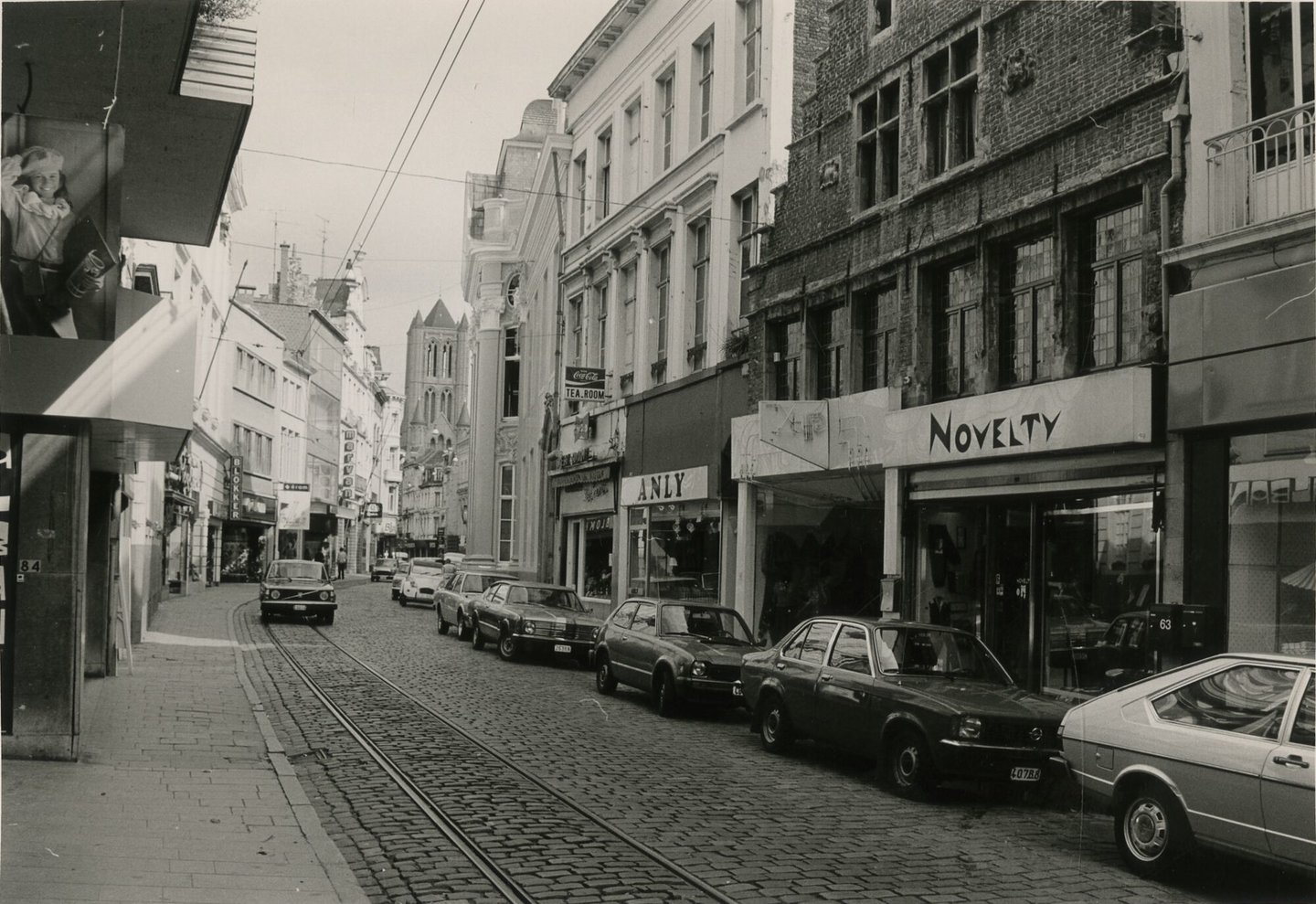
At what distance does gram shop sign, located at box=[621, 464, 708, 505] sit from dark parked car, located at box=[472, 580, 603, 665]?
12.5ft

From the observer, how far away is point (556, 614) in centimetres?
2338

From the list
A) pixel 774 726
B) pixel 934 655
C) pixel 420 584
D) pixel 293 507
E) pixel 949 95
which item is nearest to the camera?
pixel 934 655

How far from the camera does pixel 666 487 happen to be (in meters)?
28.9

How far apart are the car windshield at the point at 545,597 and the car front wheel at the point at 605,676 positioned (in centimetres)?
527

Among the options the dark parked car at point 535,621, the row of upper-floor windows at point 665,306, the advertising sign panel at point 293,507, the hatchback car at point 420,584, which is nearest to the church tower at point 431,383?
the advertising sign panel at point 293,507

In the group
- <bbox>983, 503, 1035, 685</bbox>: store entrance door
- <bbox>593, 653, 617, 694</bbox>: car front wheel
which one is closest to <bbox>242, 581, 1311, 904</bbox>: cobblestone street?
<bbox>593, 653, 617, 694</bbox>: car front wheel

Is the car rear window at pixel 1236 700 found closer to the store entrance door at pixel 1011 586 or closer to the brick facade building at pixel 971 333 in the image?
the brick facade building at pixel 971 333

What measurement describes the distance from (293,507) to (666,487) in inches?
1474

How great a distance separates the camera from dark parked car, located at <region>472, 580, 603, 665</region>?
2295cm

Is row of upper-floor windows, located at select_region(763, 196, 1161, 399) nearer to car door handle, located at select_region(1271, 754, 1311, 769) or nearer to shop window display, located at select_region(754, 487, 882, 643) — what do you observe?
shop window display, located at select_region(754, 487, 882, 643)

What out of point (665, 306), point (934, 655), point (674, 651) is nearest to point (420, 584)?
point (665, 306)

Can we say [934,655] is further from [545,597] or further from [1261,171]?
[545,597]

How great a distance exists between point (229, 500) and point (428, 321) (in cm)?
10725

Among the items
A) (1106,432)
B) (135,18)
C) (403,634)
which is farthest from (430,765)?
(403,634)
